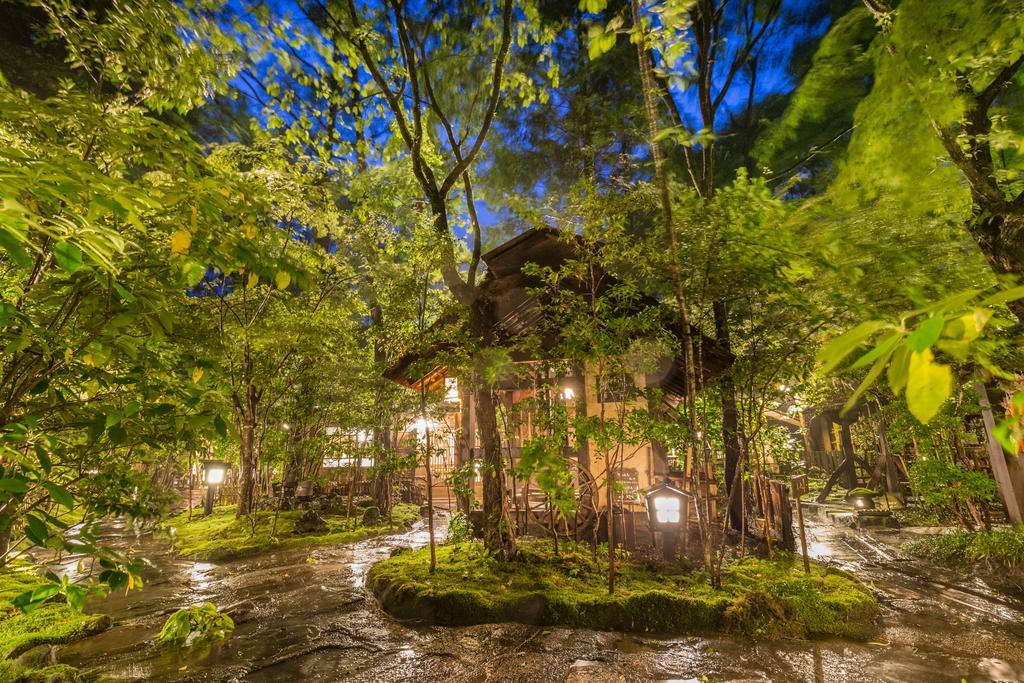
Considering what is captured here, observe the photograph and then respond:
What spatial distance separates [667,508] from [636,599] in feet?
5.75

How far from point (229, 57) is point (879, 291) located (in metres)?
9.49

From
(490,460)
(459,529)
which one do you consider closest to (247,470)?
(459,529)

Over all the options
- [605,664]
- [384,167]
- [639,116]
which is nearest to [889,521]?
[605,664]

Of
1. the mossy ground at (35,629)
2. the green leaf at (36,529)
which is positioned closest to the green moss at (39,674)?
the mossy ground at (35,629)

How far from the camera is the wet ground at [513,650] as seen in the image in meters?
4.77

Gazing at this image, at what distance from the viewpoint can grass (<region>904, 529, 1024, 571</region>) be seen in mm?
8322

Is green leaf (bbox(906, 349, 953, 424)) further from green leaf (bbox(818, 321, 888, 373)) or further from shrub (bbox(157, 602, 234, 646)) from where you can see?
shrub (bbox(157, 602, 234, 646))

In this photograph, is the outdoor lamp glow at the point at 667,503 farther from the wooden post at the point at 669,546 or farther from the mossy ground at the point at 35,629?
the mossy ground at the point at 35,629

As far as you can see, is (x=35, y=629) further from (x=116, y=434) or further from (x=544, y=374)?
(x=544, y=374)

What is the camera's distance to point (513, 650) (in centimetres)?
531

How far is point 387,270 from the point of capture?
26.8 feet

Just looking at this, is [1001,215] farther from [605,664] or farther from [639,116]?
[639,116]

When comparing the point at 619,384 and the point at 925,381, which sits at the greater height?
the point at 619,384

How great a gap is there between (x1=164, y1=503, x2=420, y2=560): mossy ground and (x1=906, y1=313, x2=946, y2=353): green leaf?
43.8 ft
